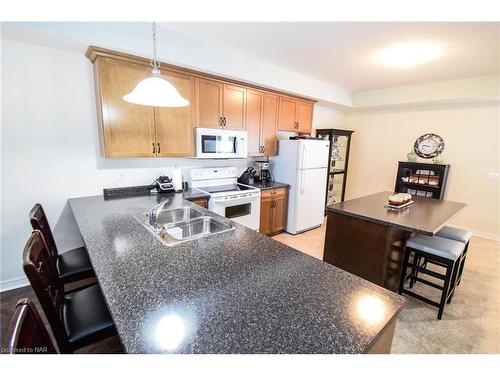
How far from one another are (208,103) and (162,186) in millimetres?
1173

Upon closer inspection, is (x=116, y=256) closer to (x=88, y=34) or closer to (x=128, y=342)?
(x=128, y=342)

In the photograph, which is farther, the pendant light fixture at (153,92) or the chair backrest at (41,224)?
the chair backrest at (41,224)

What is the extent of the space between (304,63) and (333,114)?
227 cm

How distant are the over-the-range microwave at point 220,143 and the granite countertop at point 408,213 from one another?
1.48 meters

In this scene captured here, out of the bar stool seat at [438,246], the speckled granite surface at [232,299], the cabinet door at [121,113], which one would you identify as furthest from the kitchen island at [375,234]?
the cabinet door at [121,113]

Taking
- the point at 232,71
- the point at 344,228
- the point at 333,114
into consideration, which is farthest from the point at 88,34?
the point at 333,114

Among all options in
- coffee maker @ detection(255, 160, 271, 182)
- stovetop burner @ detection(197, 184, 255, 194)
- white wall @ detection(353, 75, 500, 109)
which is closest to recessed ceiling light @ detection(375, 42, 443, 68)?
white wall @ detection(353, 75, 500, 109)

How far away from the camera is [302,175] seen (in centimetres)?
366

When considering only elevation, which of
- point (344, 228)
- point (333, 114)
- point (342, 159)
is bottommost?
point (344, 228)

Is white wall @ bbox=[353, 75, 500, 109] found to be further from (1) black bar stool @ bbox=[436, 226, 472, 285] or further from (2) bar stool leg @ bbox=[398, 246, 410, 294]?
(2) bar stool leg @ bbox=[398, 246, 410, 294]

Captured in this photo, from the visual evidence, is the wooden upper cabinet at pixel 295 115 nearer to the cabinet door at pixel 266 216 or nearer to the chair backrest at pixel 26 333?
the cabinet door at pixel 266 216

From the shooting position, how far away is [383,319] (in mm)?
858

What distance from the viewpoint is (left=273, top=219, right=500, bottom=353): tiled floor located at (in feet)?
5.81

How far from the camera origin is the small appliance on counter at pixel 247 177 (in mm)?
3607
